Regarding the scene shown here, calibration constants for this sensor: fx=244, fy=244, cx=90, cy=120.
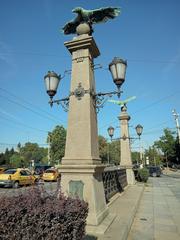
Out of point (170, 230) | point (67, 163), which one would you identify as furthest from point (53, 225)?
point (170, 230)

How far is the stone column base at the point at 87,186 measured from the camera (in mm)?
5277

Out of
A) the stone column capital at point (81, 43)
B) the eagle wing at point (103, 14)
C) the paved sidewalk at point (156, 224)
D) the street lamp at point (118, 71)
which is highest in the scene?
the eagle wing at point (103, 14)

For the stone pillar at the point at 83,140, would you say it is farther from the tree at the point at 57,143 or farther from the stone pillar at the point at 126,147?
the tree at the point at 57,143

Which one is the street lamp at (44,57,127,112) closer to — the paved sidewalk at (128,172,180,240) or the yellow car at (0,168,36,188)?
the paved sidewalk at (128,172,180,240)

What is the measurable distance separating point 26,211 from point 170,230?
4.69 metres

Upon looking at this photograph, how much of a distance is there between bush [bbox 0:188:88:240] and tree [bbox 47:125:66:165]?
2035 inches

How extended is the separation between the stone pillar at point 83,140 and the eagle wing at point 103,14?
627mm

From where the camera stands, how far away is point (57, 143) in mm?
54750

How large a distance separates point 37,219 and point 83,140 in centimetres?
318

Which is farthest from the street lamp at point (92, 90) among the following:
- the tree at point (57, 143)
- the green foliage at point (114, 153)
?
the green foliage at point (114, 153)

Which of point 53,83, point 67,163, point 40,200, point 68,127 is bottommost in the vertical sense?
point 40,200

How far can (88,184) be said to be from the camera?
542cm

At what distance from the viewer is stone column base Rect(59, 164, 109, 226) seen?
208 inches

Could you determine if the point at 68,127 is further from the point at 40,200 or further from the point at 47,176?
the point at 47,176
